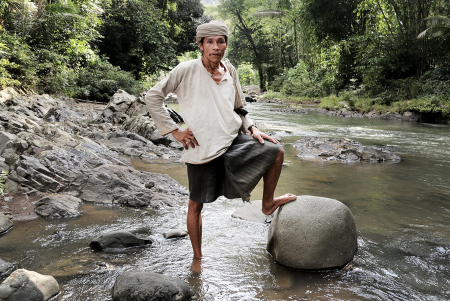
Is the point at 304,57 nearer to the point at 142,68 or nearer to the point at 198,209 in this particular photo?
the point at 142,68

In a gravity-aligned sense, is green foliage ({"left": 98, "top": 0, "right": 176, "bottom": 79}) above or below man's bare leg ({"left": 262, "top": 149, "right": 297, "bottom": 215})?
above

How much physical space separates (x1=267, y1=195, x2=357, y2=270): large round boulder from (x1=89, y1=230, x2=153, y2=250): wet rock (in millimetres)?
1316

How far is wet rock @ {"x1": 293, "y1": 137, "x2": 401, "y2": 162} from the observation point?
28.6 feet

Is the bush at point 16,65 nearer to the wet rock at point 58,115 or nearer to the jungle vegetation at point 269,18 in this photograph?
the jungle vegetation at point 269,18

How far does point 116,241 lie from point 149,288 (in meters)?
1.09

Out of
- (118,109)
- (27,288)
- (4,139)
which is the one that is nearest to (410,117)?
(118,109)

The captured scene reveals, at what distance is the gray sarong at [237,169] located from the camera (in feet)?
9.85

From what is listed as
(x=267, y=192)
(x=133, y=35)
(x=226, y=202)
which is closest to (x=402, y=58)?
(x=133, y=35)

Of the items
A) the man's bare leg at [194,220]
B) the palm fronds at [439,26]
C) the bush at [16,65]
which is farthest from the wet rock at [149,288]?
the palm fronds at [439,26]

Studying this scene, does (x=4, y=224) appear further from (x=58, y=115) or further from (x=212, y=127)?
(x=58, y=115)

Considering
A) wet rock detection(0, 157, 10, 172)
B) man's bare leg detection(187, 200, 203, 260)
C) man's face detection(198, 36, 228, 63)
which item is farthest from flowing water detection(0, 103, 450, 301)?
man's face detection(198, 36, 228, 63)

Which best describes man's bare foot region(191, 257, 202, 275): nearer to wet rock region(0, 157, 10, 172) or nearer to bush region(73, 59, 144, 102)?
wet rock region(0, 157, 10, 172)

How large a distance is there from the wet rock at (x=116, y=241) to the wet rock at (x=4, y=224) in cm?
98

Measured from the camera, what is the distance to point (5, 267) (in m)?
2.92
